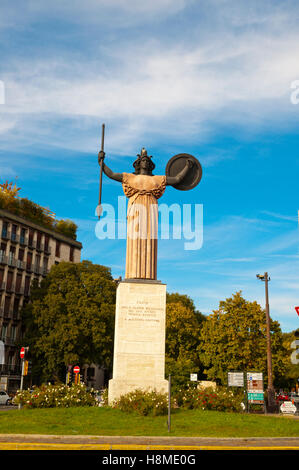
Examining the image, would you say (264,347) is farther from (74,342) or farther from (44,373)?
(44,373)

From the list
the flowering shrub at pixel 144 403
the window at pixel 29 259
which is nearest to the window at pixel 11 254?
the window at pixel 29 259

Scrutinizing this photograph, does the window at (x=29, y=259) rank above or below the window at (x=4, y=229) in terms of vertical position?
A: below

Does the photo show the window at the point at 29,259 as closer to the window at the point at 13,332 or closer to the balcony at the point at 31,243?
the balcony at the point at 31,243

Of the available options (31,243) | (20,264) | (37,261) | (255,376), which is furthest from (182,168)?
(37,261)

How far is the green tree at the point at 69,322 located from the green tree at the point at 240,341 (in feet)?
35.7

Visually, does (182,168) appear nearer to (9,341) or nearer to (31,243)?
(9,341)

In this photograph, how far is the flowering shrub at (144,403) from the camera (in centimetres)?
1773

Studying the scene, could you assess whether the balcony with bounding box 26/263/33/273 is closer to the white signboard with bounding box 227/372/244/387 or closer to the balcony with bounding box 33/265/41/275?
the balcony with bounding box 33/265/41/275

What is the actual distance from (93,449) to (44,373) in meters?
41.0

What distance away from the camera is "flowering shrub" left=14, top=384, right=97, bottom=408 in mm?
19828

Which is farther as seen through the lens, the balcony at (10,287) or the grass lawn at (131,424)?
the balcony at (10,287)

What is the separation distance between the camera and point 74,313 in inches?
2002

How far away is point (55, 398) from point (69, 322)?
3029 centimetres
